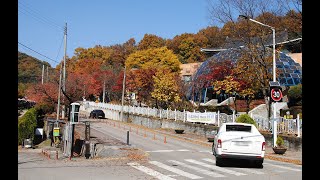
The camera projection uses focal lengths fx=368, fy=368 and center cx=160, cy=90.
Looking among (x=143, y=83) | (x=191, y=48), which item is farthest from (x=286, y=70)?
(x=191, y=48)

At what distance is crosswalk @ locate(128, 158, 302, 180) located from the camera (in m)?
13.0

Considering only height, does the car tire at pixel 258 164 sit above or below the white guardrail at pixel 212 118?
below

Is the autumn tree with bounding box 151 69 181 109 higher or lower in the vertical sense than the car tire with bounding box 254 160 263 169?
higher

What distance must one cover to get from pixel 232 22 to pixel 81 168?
19.0 m

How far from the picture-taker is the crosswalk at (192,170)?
42.8 feet

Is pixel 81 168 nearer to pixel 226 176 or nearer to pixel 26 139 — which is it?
pixel 226 176

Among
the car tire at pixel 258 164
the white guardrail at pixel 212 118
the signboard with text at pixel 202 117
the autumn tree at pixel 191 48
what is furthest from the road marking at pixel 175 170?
the autumn tree at pixel 191 48

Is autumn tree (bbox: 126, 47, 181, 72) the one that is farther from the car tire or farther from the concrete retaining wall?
the car tire

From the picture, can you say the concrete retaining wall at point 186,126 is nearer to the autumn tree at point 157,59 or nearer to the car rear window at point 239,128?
the car rear window at point 239,128

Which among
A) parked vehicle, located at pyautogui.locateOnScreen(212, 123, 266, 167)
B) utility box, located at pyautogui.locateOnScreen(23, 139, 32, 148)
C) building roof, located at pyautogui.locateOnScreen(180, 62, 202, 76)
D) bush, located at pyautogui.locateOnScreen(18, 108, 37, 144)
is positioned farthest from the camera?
building roof, located at pyautogui.locateOnScreen(180, 62, 202, 76)

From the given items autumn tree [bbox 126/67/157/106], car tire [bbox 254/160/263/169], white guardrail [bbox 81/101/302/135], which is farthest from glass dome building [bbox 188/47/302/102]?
car tire [bbox 254/160/263/169]

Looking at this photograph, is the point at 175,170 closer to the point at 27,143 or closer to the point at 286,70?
the point at 27,143

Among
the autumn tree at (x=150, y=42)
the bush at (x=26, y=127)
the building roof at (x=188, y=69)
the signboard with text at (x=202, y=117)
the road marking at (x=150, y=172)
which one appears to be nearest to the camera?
the road marking at (x=150, y=172)

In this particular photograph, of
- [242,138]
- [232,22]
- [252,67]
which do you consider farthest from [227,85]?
[242,138]
